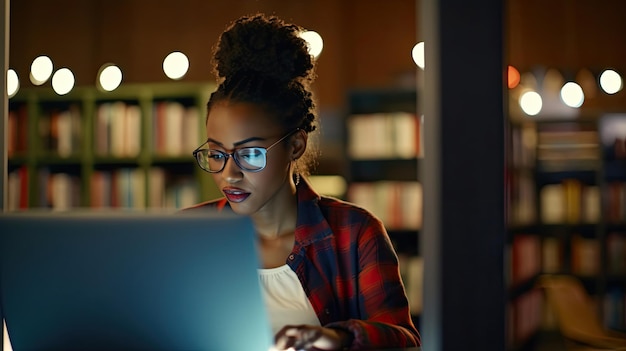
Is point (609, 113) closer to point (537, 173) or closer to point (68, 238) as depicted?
point (537, 173)

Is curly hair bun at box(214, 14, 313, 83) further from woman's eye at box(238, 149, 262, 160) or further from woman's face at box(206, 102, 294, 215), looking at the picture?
woman's eye at box(238, 149, 262, 160)

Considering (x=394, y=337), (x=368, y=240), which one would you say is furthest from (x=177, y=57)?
(x=394, y=337)

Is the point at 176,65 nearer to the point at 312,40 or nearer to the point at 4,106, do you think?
the point at 312,40

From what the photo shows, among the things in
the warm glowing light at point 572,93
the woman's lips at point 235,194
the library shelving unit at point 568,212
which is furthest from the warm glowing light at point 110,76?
the warm glowing light at point 572,93

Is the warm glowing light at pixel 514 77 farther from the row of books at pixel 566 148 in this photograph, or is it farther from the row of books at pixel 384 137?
the row of books at pixel 384 137

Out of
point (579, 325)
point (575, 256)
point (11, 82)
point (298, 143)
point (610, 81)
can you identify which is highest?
point (610, 81)

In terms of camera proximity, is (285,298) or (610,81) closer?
(285,298)

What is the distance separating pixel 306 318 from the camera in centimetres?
185

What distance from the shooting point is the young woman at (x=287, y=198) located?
1.88 metres

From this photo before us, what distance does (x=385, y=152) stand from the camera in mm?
4602

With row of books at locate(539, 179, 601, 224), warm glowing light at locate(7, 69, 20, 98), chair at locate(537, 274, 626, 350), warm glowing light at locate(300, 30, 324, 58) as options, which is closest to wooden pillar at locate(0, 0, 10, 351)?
warm glowing light at locate(7, 69, 20, 98)

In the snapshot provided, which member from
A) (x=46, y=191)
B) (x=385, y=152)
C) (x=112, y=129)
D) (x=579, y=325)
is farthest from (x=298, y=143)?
(x=579, y=325)

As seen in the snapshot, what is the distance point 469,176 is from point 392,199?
3.13 m

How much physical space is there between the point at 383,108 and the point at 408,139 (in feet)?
1.11
